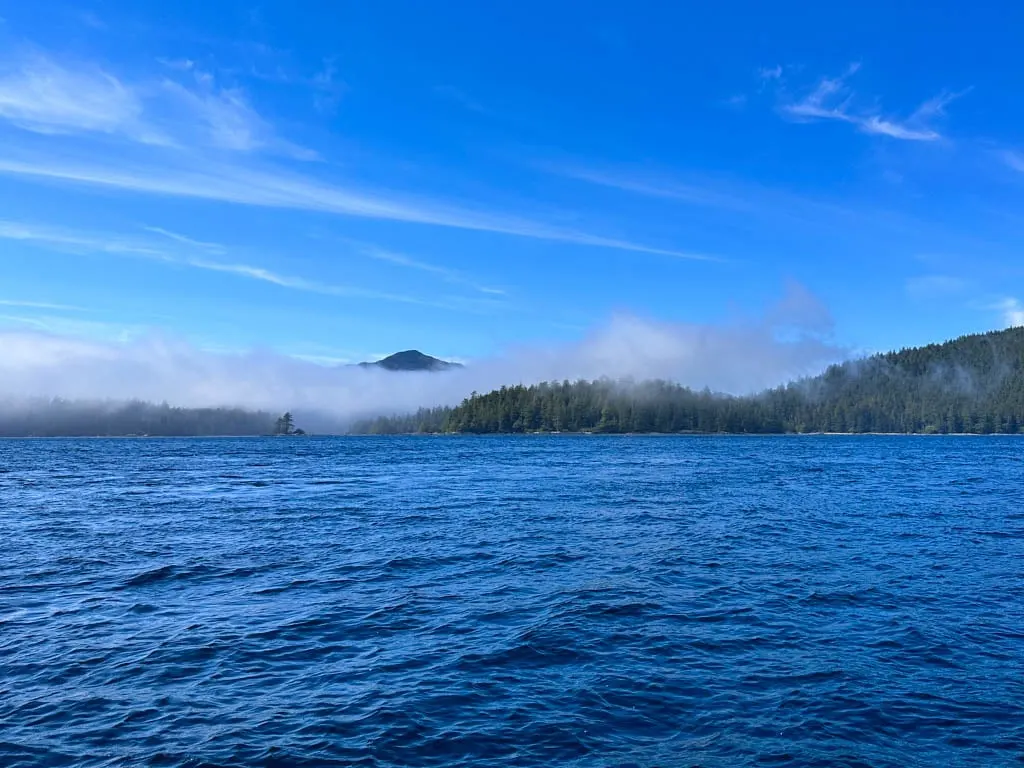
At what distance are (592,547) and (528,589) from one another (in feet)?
30.5

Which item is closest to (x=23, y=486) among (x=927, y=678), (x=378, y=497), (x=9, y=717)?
(x=378, y=497)

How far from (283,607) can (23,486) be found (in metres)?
Answer: 62.0

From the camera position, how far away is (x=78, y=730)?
14328 millimetres

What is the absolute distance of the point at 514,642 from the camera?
19828 millimetres

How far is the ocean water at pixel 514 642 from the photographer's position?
14.0 m

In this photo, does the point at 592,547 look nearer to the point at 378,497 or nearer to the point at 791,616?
the point at 791,616

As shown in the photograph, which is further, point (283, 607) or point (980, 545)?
point (980, 545)

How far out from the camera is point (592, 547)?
34.6 metres

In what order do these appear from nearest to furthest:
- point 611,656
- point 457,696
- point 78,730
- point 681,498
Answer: point 78,730 < point 457,696 < point 611,656 < point 681,498

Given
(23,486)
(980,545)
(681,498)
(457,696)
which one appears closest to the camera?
(457,696)

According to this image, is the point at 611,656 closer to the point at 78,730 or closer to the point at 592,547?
the point at 78,730

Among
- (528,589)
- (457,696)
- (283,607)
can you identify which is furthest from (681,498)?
(457,696)

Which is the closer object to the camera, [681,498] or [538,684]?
[538,684]

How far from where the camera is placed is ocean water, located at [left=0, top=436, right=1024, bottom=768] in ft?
45.9
